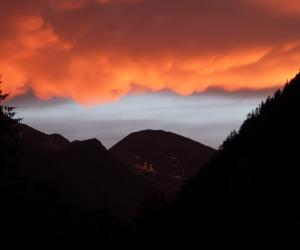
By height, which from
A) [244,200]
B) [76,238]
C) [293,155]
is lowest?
[76,238]

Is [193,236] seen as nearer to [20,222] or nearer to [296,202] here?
[296,202]

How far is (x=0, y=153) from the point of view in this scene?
2508cm

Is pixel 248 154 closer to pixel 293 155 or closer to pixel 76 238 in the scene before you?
pixel 293 155

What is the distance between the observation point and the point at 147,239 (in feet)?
98.7

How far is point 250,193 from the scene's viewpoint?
22.0 m

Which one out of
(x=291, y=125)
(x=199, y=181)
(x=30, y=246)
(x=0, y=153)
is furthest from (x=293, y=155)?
(x=30, y=246)

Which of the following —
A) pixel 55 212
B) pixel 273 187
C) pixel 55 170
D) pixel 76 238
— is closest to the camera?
pixel 273 187

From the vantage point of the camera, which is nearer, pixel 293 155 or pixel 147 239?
pixel 293 155

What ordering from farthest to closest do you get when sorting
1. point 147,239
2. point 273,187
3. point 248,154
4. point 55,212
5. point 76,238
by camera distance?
point 55,212
point 76,238
point 147,239
point 248,154
point 273,187

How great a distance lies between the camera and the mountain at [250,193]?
729 inches

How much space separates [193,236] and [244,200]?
9.29ft

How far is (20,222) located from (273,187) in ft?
41.2

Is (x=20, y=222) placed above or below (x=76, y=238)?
above

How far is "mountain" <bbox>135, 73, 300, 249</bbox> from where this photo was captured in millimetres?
18516
